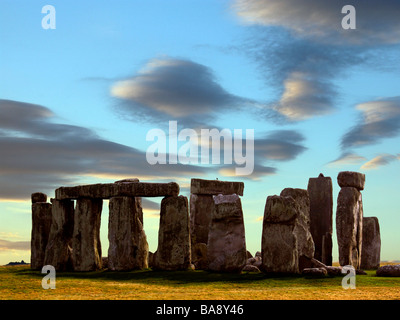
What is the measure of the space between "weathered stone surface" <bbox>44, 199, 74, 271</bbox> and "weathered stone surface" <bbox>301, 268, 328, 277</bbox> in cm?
837

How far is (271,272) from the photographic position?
58.3ft

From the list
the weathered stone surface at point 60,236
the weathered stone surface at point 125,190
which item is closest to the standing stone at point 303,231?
the weathered stone surface at point 125,190

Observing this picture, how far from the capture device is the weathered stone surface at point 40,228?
2330cm

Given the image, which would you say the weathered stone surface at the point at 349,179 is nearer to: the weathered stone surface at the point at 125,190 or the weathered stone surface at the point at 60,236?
the weathered stone surface at the point at 125,190

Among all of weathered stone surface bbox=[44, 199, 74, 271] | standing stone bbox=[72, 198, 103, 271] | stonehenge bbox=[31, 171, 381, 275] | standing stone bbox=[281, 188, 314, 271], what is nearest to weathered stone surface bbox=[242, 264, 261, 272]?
stonehenge bbox=[31, 171, 381, 275]

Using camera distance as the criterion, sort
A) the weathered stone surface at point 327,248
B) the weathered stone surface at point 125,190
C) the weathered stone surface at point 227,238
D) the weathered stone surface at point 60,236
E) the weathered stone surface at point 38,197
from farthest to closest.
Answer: the weathered stone surface at point 38,197, the weathered stone surface at point 327,248, the weathered stone surface at point 60,236, the weathered stone surface at point 125,190, the weathered stone surface at point 227,238

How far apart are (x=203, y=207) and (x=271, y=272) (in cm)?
620

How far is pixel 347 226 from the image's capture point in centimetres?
2209

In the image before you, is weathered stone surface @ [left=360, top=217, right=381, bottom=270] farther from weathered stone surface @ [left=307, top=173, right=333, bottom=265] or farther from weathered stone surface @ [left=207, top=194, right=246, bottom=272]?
weathered stone surface @ [left=207, top=194, right=246, bottom=272]

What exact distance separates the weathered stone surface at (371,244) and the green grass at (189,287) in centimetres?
608

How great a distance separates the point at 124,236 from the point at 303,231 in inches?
223

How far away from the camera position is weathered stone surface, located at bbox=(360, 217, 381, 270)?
2445 cm

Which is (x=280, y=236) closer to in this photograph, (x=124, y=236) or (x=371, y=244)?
(x=124, y=236)
